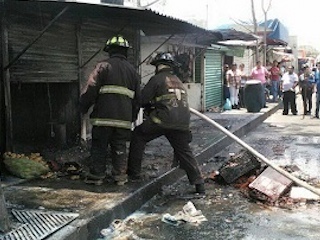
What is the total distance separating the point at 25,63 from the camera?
23.1 ft

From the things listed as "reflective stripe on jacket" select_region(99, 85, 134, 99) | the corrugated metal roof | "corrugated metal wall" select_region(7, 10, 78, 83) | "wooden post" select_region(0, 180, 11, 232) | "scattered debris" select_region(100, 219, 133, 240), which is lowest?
"scattered debris" select_region(100, 219, 133, 240)

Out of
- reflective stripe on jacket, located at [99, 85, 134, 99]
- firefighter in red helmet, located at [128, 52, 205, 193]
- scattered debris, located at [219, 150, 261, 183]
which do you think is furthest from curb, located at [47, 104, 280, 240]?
reflective stripe on jacket, located at [99, 85, 134, 99]

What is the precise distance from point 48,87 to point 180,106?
3.64 m

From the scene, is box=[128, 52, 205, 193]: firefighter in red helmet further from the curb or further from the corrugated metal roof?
the corrugated metal roof

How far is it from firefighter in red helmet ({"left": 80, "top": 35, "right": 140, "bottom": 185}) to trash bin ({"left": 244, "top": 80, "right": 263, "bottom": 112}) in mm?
11151

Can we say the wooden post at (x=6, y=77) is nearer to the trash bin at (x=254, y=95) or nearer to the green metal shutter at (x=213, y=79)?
the trash bin at (x=254, y=95)

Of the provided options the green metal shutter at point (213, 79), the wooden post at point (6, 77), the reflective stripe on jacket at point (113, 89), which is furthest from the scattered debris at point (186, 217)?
the green metal shutter at point (213, 79)

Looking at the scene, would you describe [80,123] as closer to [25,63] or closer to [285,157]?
[25,63]

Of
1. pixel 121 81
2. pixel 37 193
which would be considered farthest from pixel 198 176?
pixel 37 193

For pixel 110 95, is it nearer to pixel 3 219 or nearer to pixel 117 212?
pixel 117 212

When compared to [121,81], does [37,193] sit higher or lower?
lower

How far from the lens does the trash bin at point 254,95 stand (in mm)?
16672

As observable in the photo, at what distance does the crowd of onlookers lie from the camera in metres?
16.8

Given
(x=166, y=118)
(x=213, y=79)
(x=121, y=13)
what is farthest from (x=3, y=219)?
(x=213, y=79)
